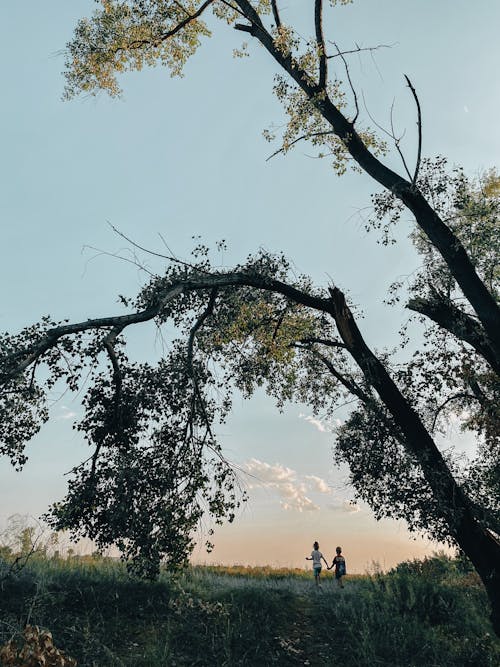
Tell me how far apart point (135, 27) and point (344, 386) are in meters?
12.3

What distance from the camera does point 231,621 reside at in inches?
469

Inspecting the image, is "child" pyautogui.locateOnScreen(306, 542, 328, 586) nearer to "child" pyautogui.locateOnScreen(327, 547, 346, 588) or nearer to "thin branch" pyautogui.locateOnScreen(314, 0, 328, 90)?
"child" pyautogui.locateOnScreen(327, 547, 346, 588)

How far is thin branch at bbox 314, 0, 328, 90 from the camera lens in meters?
12.7

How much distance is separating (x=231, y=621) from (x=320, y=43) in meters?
14.5

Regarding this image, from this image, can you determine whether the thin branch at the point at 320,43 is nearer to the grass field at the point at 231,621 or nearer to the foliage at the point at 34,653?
the grass field at the point at 231,621

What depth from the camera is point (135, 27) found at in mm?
14562

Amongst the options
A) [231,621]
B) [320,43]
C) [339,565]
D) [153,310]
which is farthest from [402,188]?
[339,565]

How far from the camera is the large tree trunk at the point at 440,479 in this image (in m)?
9.70

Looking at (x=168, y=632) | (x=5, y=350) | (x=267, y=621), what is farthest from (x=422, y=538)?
(x=5, y=350)

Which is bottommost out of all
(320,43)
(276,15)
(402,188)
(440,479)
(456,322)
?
(440,479)

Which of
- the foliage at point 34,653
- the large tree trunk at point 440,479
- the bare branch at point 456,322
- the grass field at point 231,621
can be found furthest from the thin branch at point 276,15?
the foliage at point 34,653

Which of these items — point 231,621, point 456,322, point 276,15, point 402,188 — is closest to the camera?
point 402,188

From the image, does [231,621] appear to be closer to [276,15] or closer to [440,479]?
[440,479]

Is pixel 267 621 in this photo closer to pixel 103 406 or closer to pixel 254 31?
pixel 103 406
